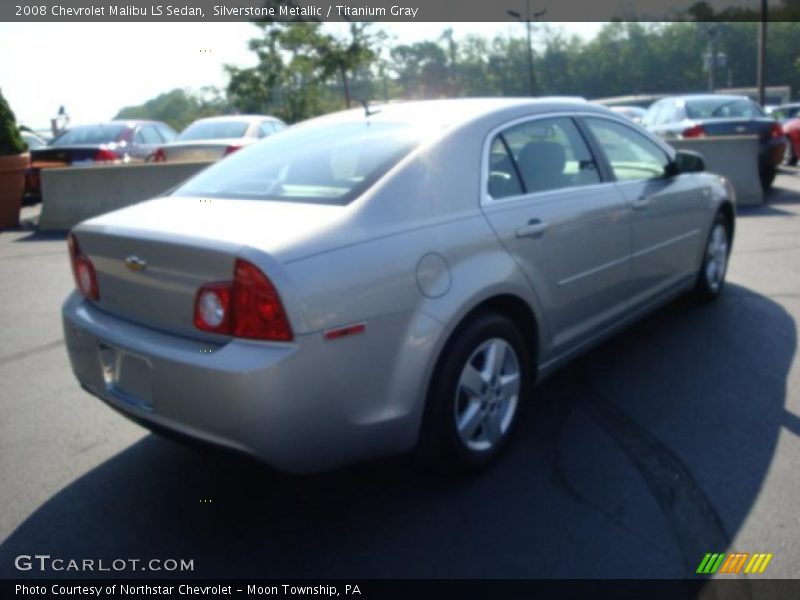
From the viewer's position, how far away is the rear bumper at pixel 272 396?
260 cm

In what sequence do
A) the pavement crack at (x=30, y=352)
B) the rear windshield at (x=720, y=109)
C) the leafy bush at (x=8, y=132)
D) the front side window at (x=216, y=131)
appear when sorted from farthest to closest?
the front side window at (x=216, y=131)
the rear windshield at (x=720, y=109)
the leafy bush at (x=8, y=132)
the pavement crack at (x=30, y=352)

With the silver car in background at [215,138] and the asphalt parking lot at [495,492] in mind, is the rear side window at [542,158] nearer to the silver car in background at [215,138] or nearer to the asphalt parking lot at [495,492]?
the asphalt parking lot at [495,492]

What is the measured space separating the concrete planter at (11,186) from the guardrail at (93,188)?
0.31 metres

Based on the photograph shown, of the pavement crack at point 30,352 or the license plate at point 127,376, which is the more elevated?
the license plate at point 127,376

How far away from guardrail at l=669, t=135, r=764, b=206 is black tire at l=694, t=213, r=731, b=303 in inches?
201

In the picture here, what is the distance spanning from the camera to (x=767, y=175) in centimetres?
1176

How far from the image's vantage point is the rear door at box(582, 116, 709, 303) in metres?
4.40

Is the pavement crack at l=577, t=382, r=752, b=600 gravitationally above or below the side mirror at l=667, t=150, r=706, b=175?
below

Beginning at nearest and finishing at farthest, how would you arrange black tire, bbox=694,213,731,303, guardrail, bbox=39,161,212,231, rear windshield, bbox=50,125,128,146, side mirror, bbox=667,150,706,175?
side mirror, bbox=667,150,706,175 → black tire, bbox=694,213,731,303 → guardrail, bbox=39,161,212,231 → rear windshield, bbox=50,125,128,146

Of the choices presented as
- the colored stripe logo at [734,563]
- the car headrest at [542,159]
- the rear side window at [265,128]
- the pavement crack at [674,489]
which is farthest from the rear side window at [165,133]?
the colored stripe logo at [734,563]

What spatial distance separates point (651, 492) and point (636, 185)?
6.45 feet

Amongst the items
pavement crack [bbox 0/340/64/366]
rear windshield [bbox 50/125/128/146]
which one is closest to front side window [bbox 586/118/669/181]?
pavement crack [bbox 0/340/64/366]

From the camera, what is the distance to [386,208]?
299 centimetres

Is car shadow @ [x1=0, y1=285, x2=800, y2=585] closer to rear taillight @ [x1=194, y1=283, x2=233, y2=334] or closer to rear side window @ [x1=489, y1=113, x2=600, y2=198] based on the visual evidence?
rear taillight @ [x1=194, y1=283, x2=233, y2=334]
